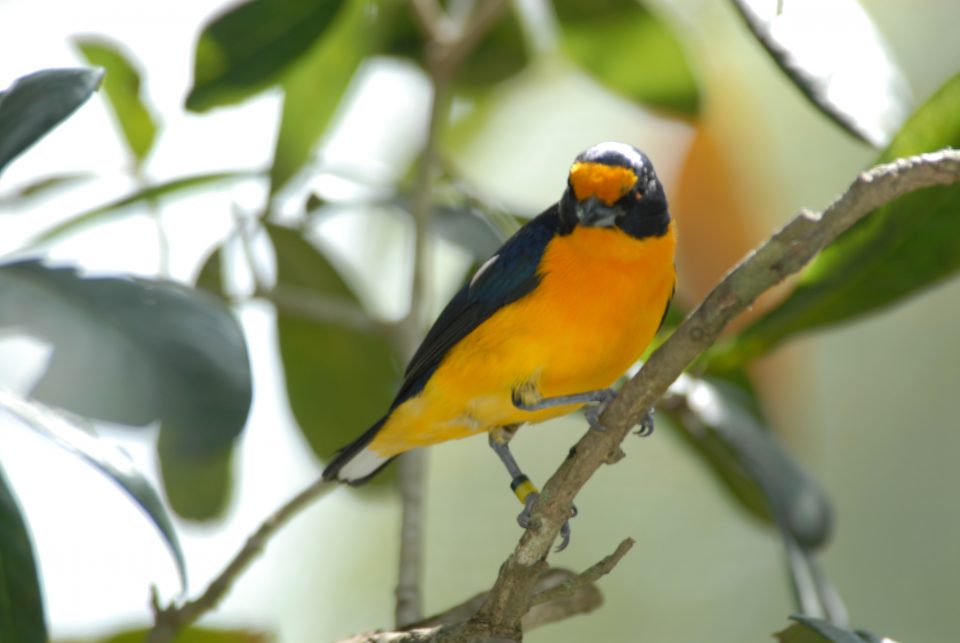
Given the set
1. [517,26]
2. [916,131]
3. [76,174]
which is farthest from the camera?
[517,26]

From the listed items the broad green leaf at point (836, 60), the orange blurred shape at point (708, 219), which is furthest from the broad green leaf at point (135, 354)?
the orange blurred shape at point (708, 219)

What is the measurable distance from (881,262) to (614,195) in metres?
0.67

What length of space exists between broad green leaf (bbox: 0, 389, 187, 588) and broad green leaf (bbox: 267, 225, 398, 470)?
65.1 inches

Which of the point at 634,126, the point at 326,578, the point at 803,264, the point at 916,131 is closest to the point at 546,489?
the point at 803,264

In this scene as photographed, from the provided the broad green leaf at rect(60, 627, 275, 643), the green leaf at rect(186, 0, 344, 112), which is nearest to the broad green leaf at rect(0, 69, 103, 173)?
the green leaf at rect(186, 0, 344, 112)

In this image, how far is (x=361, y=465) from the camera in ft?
10.6

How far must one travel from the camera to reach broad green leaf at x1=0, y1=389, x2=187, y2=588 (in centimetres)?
220

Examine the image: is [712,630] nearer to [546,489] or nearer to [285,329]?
[285,329]

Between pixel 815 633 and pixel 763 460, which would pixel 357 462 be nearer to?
pixel 763 460

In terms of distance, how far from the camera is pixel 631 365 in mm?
3092

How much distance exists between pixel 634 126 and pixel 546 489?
15.2 ft

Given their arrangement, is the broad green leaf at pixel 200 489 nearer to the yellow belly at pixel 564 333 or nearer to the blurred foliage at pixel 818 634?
the yellow belly at pixel 564 333

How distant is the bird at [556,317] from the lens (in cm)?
294

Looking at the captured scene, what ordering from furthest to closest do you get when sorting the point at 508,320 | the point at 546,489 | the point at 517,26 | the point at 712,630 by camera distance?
the point at 712,630 < the point at 517,26 < the point at 508,320 < the point at 546,489
